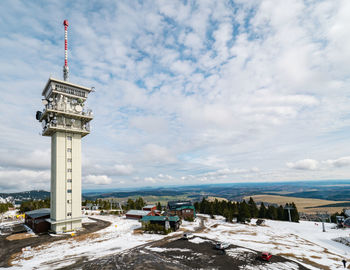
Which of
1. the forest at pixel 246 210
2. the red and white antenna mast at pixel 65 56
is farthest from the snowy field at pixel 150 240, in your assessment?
the red and white antenna mast at pixel 65 56

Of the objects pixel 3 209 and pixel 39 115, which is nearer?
pixel 39 115

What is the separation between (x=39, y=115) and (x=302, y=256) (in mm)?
75296

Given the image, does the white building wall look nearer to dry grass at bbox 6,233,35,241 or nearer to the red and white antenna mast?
dry grass at bbox 6,233,35,241

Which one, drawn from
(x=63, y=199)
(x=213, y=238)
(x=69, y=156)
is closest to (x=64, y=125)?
(x=69, y=156)

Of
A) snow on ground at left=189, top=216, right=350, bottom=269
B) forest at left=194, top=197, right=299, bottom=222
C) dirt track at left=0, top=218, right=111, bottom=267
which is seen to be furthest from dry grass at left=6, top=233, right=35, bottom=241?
forest at left=194, top=197, right=299, bottom=222

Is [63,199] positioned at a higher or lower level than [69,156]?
lower

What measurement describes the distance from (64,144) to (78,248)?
2970 centimetres

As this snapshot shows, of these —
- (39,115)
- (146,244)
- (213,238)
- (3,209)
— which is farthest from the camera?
(3,209)

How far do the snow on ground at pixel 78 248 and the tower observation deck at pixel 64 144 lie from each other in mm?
9870

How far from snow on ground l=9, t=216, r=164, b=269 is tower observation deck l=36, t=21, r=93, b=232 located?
9.87 metres

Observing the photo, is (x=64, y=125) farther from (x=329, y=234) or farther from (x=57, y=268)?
(x=329, y=234)

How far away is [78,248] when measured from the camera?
139 ft

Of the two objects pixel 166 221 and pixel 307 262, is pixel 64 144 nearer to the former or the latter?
pixel 166 221

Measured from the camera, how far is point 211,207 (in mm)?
96375
